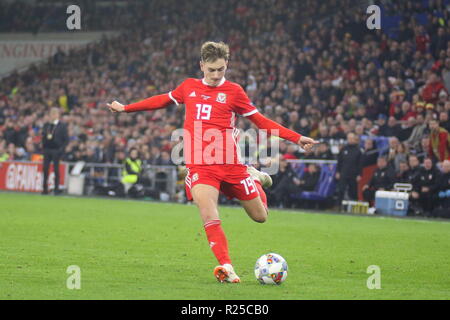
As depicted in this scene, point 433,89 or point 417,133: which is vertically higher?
point 433,89

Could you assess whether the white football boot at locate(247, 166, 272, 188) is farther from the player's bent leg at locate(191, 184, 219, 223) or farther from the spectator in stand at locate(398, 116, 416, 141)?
the spectator in stand at locate(398, 116, 416, 141)

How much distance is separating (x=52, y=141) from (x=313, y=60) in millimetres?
8835

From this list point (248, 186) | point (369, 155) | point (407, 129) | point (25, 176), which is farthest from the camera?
point (25, 176)

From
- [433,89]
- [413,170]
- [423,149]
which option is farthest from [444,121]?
[433,89]

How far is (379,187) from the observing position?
20.4 m

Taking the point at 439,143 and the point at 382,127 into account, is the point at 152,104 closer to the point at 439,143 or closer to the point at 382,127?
the point at 439,143

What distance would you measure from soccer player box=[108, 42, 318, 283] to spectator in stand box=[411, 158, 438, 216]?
11.1m

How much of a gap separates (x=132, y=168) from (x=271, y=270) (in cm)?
1758

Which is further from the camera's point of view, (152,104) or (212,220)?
(152,104)

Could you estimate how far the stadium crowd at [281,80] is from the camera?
70.1ft

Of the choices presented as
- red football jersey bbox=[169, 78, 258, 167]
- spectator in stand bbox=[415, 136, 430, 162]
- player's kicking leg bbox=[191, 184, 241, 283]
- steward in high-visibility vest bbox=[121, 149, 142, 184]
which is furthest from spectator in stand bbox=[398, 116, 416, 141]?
player's kicking leg bbox=[191, 184, 241, 283]

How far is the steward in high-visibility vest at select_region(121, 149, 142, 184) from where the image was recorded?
2531 centimetres

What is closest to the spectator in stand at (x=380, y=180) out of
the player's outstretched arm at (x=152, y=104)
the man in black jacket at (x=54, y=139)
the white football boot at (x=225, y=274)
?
the man in black jacket at (x=54, y=139)

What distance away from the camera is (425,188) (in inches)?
757
